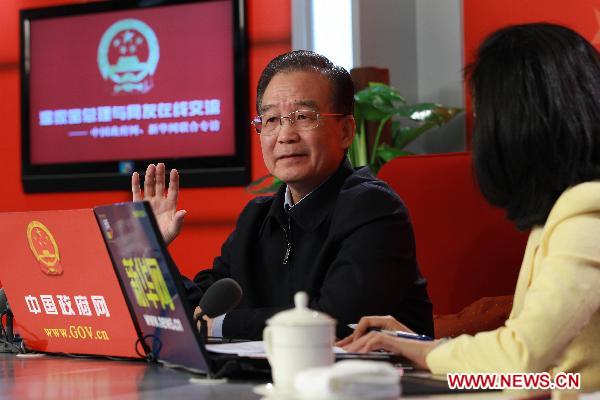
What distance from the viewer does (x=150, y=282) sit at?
1.39m

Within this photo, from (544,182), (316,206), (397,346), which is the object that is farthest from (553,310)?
(316,206)

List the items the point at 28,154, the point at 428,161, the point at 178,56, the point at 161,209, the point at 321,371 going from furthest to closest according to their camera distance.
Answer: the point at 28,154, the point at 178,56, the point at 428,161, the point at 161,209, the point at 321,371

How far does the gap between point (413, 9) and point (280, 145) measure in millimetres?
2628

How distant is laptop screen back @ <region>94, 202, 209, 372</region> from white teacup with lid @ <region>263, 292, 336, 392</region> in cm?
28

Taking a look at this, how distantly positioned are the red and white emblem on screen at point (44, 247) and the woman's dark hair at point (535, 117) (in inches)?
29.4

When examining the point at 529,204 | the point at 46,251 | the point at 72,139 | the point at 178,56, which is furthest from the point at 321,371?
the point at 72,139

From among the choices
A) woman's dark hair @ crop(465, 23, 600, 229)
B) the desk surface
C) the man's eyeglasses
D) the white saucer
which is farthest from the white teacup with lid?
the man's eyeglasses

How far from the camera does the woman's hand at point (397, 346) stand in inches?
53.4

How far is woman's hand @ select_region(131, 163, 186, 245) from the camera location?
1991 mm

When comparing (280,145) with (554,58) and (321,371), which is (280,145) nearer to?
(554,58)

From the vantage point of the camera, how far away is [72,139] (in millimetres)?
5168

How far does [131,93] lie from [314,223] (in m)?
3.19

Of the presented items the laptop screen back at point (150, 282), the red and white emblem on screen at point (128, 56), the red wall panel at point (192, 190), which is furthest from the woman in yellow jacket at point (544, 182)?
the red and white emblem on screen at point (128, 56)

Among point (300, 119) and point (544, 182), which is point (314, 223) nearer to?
point (300, 119)
